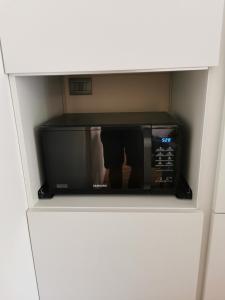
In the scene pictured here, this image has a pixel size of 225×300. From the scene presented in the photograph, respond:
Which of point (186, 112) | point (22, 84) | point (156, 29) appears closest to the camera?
point (156, 29)

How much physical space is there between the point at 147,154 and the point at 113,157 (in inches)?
4.7

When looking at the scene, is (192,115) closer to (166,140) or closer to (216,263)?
(166,140)

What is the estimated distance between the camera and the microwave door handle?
2.41ft

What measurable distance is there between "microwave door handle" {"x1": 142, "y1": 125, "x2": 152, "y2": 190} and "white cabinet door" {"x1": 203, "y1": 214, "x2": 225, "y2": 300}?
23 centimetres

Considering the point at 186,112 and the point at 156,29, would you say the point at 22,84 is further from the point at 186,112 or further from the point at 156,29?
the point at 186,112

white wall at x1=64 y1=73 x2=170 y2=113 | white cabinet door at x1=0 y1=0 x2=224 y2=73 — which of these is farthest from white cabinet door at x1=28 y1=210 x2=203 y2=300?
white wall at x1=64 y1=73 x2=170 y2=113

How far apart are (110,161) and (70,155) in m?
0.14

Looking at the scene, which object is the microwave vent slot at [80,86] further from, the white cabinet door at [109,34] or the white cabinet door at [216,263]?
the white cabinet door at [216,263]

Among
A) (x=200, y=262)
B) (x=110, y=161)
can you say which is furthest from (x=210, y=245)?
(x=110, y=161)

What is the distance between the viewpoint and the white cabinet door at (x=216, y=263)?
0.73m

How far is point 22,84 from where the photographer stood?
712mm

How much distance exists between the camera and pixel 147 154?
754mm

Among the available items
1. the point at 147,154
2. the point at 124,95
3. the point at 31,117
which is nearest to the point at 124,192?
the point at 147,154

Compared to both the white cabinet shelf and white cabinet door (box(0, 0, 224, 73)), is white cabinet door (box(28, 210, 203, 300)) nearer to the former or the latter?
the white cabinet shelf
